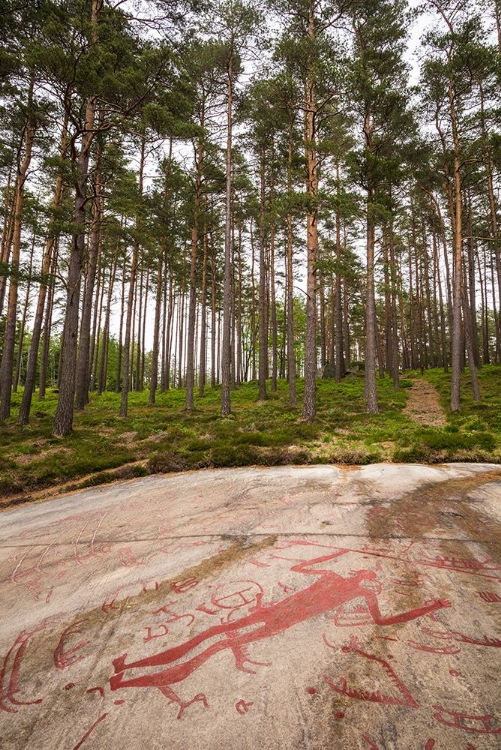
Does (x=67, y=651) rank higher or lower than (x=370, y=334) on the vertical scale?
lower

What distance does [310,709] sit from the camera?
159cm

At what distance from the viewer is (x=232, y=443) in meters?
8.46

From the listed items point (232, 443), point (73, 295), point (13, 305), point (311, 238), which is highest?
point (311, 238)

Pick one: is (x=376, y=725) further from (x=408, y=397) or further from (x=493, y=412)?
(x=408, y=397)

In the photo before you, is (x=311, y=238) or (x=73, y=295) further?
(x=311, y=238)

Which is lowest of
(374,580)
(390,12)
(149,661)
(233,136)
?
(149,661)

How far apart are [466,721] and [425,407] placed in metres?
15.5

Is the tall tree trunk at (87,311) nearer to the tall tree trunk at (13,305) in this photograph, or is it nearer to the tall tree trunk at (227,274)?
the tall tree trunk at (13,305)

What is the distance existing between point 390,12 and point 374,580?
21.1 metres

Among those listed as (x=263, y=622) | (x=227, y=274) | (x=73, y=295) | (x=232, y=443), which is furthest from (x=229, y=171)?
(x=263, y=622)

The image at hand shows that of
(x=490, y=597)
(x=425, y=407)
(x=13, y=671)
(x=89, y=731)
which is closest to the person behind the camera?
(x=89, y=731)

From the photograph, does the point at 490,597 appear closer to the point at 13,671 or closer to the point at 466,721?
the point at 466,721

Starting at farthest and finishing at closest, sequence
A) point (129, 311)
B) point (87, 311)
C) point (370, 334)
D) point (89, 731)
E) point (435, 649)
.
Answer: point (87, 311)
point (129, 311)
point (370, 334)
point (435, 649)
point (89, 731)

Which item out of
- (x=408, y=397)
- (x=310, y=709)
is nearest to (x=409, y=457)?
(x=310, y=709)
